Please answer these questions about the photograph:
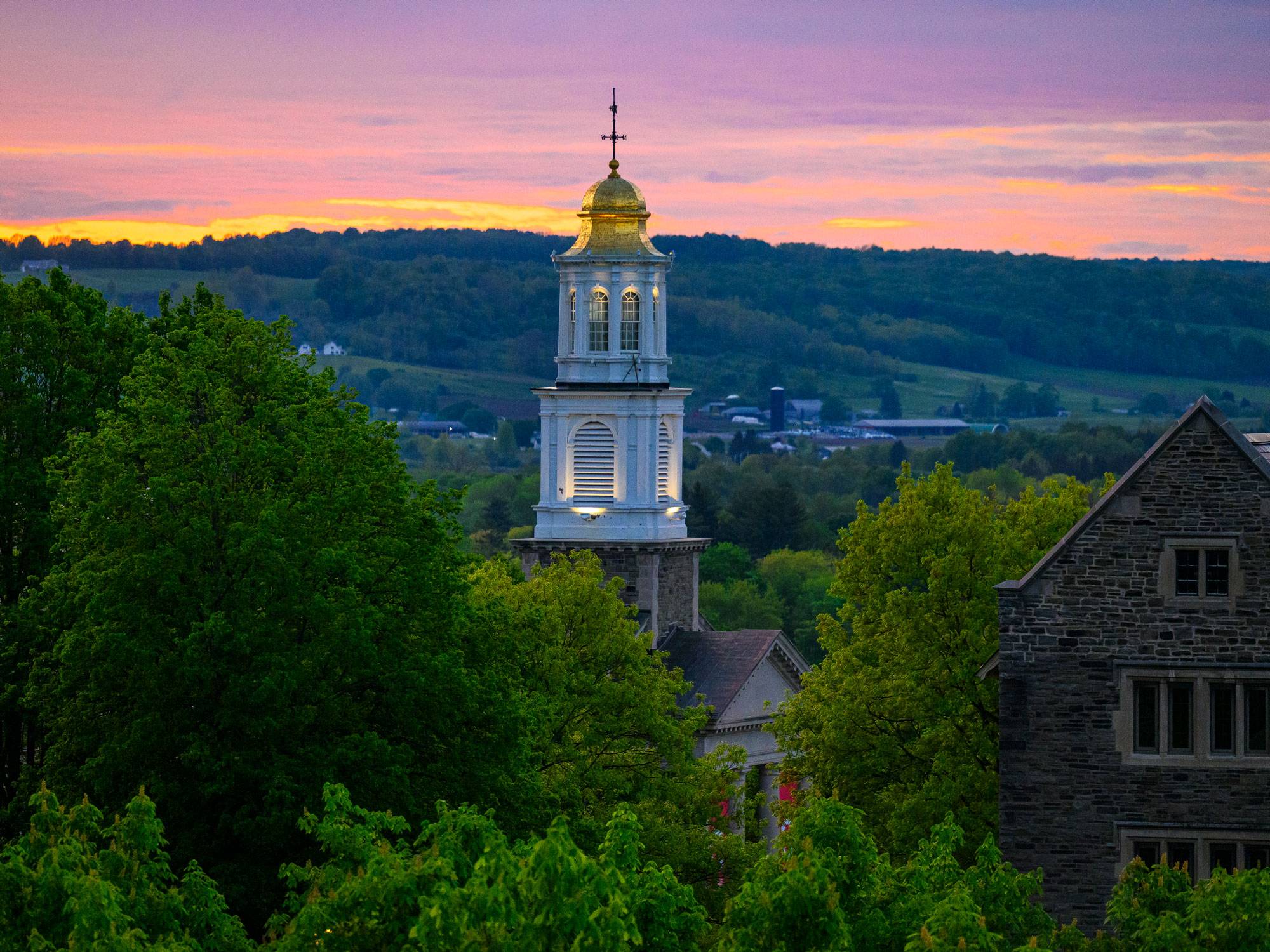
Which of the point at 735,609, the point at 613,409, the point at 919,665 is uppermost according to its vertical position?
the point at 613,409

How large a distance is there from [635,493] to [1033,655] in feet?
143

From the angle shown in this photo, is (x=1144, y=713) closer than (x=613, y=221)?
Yes

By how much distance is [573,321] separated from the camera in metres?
84.5

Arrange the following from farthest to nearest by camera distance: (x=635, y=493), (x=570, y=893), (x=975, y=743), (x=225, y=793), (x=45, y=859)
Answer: (x=635, y=493) < (x=975, y=743) < (x=225, y=793) < (x=45, y=859) < (x=570, y=893)

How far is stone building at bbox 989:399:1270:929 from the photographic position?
39.9 meters

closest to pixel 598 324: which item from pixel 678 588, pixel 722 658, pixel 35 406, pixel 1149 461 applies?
pixel 678 588

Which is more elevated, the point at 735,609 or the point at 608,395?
the point at 608,395

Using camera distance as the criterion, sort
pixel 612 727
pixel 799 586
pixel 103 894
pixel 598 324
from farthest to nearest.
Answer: pixel 799 586 < pixel 598 324 < pixel 612 727 < pixel 103 894

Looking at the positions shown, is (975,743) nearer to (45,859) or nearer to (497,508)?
(45,859)

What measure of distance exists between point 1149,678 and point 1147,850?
2.61 metres

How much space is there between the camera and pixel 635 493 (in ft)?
274

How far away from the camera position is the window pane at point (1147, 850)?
40219mm

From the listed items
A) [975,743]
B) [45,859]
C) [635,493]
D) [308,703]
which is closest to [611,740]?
[975,743]

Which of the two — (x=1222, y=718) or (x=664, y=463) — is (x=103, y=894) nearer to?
(x=1222, y=718)
